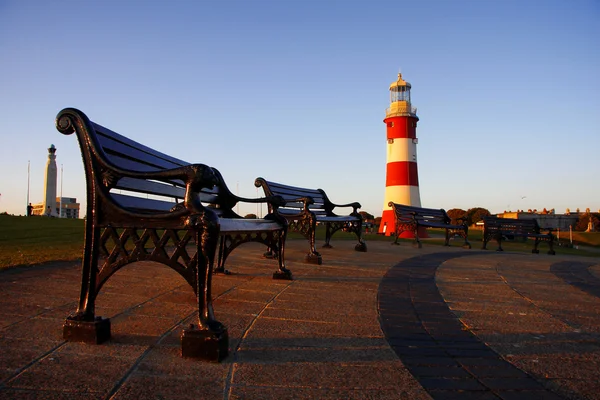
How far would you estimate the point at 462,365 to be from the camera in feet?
6.81

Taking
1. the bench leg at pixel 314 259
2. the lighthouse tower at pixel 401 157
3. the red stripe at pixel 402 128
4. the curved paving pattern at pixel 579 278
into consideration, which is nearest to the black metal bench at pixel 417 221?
the curved paving pattern at pixel 579 278

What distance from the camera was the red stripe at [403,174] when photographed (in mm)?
25984

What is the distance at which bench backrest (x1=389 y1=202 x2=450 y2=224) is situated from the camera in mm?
10648

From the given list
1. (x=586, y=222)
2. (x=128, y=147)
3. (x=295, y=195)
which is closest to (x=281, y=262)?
(x=128, y=147)

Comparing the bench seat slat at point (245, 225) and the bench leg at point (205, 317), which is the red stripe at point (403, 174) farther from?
the bench leg at point (205, 317)

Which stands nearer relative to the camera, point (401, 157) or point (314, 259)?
point (314, 259)

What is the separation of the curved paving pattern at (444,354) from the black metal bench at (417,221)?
22.2ft

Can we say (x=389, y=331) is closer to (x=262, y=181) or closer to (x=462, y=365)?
(x=462, y=365)

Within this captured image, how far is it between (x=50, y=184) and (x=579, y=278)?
118 ft

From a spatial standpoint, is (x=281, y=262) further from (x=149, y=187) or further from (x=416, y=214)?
(x=416, y=214)

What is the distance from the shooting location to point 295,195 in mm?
7016

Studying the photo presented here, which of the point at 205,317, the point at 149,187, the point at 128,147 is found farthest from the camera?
the point at 149,187

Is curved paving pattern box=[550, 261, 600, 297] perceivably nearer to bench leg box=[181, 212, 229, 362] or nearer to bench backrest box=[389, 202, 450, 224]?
bench leg box=[181, 212, 229, 362]

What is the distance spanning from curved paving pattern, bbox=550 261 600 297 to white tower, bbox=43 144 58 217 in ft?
115
